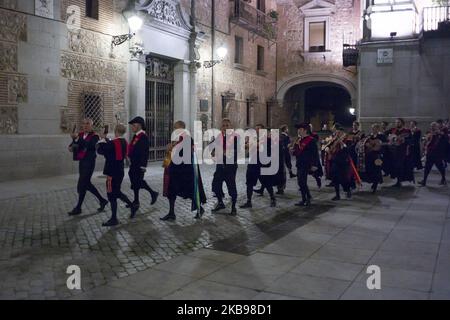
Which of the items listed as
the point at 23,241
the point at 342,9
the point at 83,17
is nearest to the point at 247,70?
the point at 342,9

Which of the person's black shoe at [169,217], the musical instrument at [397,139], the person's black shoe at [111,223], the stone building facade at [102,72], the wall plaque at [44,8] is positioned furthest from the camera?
the wall plaque at [44,8]

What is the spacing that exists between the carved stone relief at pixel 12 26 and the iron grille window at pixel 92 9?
2.63 meters

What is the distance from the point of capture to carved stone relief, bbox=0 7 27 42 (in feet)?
37.8

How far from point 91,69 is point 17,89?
8.81 ft

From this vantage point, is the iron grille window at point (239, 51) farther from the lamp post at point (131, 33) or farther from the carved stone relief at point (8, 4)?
the carved stone relief at point (8, 4)

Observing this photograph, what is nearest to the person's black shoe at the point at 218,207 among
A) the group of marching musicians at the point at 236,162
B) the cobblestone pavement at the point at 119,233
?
the group of marching musicians at the point at 236,162

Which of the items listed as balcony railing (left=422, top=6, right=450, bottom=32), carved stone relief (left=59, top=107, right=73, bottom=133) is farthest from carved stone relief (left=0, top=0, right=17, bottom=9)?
balcony railing (left=422, top=6, right=450, bottom=32)

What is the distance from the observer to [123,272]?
491 cm

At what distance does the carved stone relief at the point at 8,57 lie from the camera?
37.8ft

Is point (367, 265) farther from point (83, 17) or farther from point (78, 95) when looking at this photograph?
point (83, 17)

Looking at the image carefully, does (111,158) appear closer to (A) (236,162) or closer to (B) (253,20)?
(A) (236,162)

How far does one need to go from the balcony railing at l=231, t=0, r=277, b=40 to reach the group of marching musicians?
38.5 ft

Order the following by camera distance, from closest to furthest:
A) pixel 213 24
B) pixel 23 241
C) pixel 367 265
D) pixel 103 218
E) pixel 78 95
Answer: pixel 367 265
pixel 23 241
pixel 103 218
pixel 78 95
pixel 213 24

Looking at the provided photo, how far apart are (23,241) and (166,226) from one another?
209 centimetres
